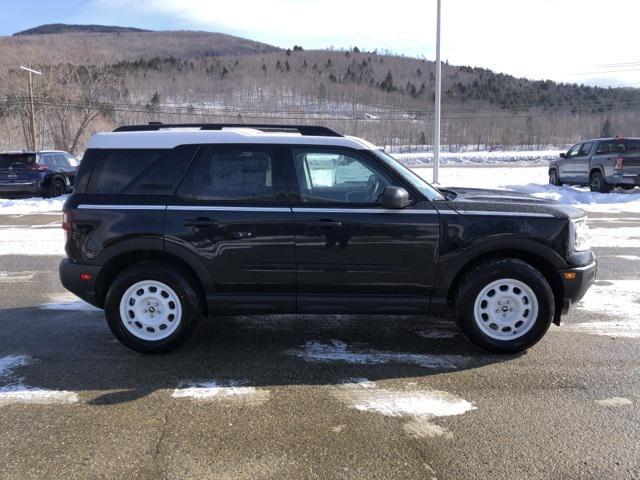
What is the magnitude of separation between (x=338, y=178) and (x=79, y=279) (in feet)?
7.98

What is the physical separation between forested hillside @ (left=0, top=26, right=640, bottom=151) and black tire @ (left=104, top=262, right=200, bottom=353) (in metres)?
49.3

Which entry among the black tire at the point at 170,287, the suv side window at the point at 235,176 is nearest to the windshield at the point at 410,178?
the suv side window at the point at 235,176

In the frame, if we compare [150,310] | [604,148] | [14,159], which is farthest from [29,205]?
[604,148]

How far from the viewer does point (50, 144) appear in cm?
5566

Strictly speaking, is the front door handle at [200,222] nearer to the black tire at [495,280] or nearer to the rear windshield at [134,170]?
the rear windshield at [134,170]

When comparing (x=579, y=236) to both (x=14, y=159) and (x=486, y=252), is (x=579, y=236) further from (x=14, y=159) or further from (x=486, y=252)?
(x=14, y=159)

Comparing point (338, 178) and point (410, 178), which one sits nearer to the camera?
point (338, 178)

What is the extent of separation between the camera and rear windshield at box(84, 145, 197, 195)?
451cm

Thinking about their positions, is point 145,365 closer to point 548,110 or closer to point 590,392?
point 590,392

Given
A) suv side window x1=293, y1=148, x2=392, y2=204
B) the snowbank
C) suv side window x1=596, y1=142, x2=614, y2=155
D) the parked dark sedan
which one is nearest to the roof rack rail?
suv side window x1=293, y1=148, x2=392, y2=204

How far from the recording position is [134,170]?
→ 4.53m

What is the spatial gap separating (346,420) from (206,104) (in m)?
106

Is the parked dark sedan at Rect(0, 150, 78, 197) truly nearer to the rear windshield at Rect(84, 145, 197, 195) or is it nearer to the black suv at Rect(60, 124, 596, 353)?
the rear windshield at Rect(84, 145, 197, 195)

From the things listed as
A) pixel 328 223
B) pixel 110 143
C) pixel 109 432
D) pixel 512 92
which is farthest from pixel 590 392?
pixel 512 92
